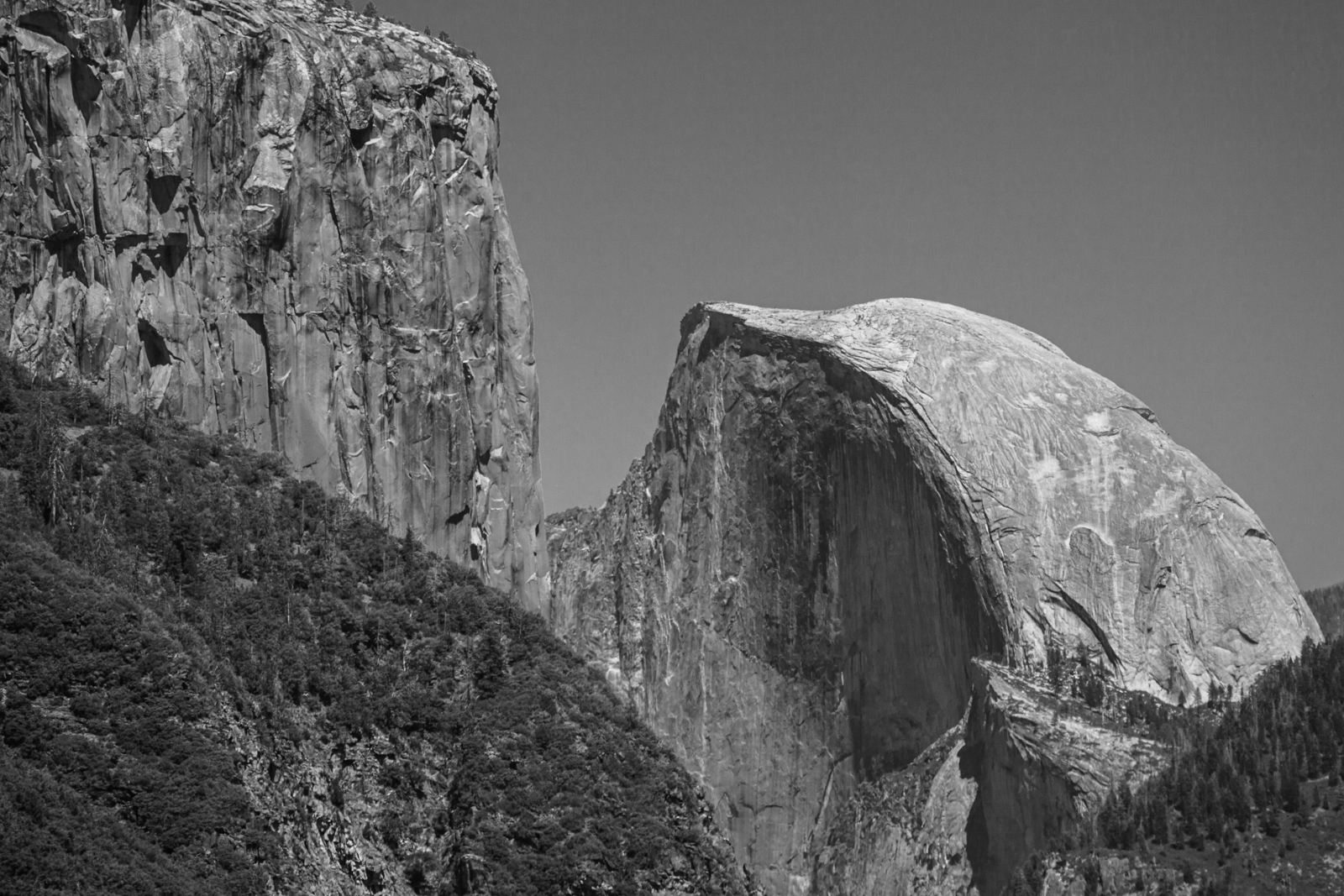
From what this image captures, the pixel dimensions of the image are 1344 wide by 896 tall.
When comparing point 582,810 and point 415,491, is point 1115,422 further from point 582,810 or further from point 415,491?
point 582,810

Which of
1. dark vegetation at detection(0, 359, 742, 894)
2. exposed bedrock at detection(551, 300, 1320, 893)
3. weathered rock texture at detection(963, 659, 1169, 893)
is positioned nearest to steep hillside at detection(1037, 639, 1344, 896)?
weathered rock texture at detection(963, 659, 1169, 893)

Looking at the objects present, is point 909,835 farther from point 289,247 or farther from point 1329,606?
point 289,247

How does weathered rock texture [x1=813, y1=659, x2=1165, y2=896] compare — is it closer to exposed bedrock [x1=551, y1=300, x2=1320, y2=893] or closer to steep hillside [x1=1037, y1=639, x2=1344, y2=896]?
steep hillside [x1=1037, y1=639, x2=1344, y2=896]

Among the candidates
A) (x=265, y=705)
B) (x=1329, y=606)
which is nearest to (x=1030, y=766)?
(x=1329, y=606)

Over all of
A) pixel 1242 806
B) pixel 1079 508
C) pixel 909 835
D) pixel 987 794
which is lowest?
pixel 1242 806

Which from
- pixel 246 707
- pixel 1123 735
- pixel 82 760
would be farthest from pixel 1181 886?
pixel 82 760
